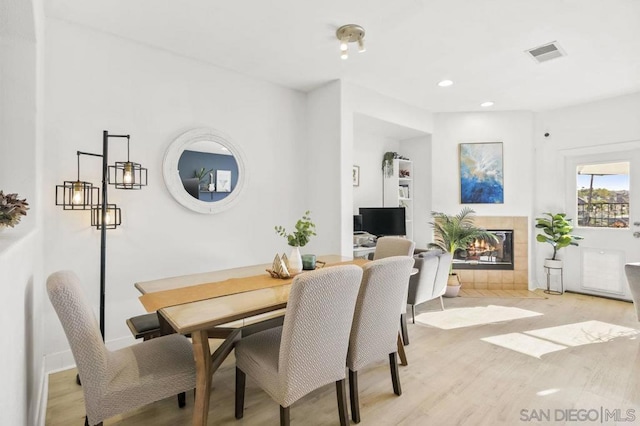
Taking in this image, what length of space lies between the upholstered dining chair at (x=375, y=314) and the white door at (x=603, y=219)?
414cm

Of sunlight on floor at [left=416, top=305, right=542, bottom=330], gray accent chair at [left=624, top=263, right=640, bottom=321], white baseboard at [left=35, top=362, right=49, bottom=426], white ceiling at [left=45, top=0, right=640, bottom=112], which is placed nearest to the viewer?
white baseboard at [left=35, top=362, right=49, bottom=426]

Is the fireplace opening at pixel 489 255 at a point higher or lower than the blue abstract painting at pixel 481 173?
lower

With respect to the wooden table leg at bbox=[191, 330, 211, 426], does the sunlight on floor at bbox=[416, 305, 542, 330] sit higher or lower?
lower

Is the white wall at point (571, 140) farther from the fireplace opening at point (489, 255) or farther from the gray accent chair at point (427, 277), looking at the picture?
the gray accent chair at point (427, 277)

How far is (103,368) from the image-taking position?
144cm

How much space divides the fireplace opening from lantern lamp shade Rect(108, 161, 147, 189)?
14.1 feet

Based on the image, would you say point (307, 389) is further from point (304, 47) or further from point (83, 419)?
point (304, 47)

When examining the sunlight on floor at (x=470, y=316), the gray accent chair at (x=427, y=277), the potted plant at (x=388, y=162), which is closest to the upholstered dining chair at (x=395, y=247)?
the gray accent chair at (x=427, y=277)

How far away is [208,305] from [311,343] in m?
0.56

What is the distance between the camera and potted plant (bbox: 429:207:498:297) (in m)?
4.43

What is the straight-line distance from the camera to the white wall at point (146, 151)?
2506 millimetres

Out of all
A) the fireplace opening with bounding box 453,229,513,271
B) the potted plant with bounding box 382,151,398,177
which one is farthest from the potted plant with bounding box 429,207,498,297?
the potted plant with bounding box 382,151,398,177

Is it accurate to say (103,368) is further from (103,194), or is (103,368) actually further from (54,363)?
(54,363)

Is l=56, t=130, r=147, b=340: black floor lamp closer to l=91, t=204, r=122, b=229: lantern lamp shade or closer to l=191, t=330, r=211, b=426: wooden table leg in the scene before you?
l=91, t=204, r=122, b=229: lantern lamp shade
